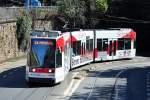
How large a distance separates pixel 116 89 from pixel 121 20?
41.5m

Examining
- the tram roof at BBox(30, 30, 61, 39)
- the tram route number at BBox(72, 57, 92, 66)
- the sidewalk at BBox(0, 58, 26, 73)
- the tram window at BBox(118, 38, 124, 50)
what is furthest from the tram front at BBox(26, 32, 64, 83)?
the tram window at BBox(118, 38, 124, 50)

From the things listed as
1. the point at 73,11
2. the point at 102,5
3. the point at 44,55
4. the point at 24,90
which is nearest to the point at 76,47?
the point at 44,55

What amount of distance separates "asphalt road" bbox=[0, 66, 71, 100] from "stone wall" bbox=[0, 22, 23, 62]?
11.8 meters

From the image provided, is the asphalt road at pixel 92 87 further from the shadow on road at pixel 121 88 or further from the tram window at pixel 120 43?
the tram window at pixel 120 43

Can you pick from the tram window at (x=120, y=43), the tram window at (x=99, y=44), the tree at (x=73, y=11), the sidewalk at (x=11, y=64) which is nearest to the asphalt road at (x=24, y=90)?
the sidewalk at (x=11, y=64)

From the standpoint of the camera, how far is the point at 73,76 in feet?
130

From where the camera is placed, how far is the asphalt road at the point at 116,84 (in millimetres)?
30880

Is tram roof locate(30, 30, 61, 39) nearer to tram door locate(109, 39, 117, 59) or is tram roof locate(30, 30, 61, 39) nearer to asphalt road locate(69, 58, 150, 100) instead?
asphalt road locate(69, 58, 150, 100)

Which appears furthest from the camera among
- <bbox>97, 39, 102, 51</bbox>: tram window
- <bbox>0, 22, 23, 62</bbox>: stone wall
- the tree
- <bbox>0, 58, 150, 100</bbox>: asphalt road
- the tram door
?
the tree

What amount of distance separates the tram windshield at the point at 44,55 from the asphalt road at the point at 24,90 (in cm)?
148

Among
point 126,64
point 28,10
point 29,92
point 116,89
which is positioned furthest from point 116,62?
point 29,92

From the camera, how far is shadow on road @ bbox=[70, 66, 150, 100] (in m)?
30.5

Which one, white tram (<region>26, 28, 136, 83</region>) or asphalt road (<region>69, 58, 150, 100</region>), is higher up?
white tram (<region>26, 28, 136, 83</region>)

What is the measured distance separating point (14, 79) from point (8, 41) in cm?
1572
